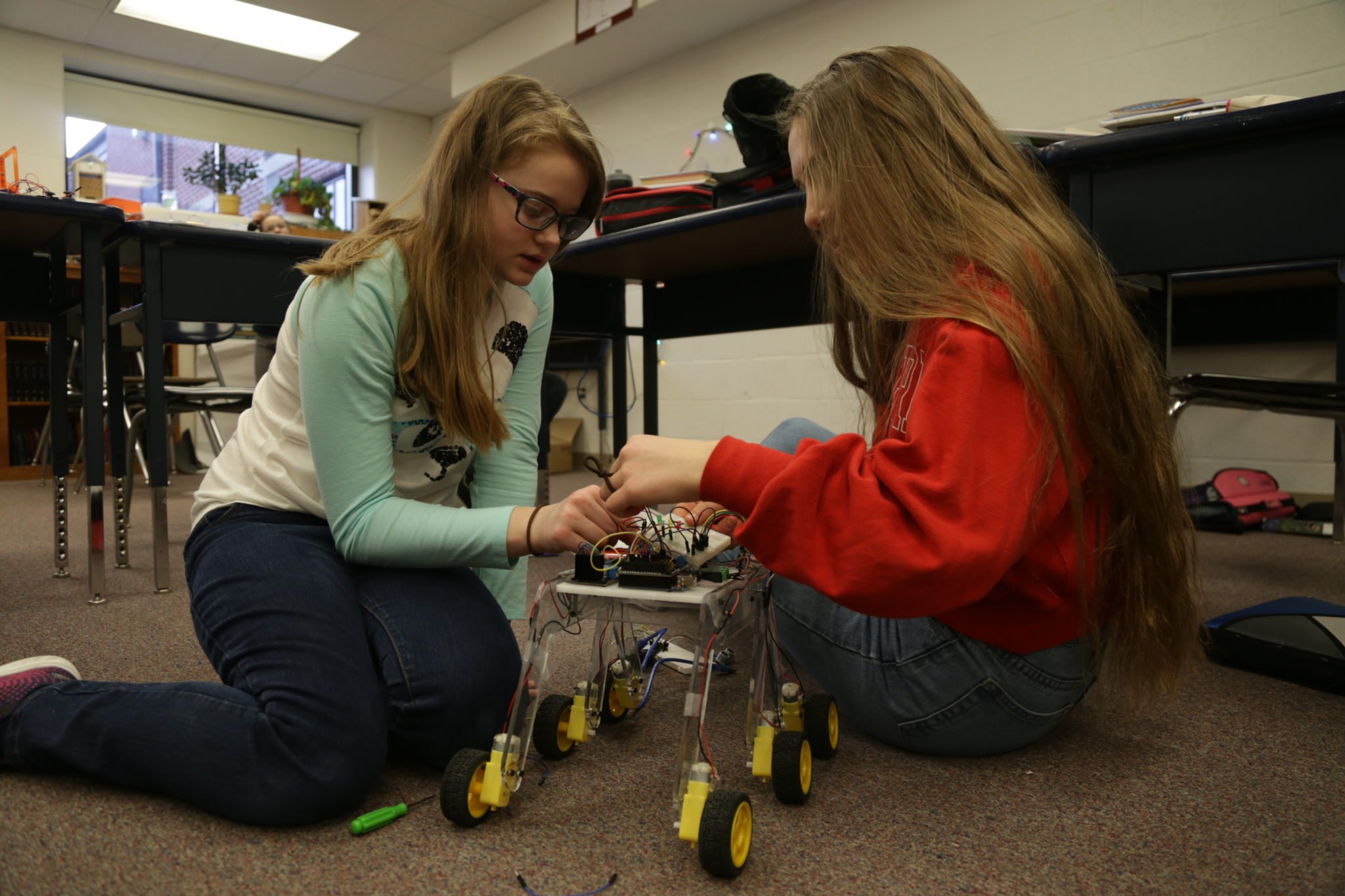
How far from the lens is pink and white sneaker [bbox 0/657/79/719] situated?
3.05 ft

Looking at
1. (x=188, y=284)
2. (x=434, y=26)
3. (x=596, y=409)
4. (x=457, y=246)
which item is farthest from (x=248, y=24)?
(x=457, y=246)

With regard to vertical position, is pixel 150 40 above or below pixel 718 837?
above

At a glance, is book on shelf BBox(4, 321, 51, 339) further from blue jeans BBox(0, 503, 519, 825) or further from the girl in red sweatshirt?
the girl in red sweatshirt

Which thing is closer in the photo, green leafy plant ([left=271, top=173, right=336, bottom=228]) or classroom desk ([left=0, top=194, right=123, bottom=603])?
classroom desk ([left=0, top=194, right=123, bottom=603])

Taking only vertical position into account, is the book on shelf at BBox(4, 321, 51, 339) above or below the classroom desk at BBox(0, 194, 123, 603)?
above

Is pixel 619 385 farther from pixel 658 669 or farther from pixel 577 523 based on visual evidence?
pixel 577 523

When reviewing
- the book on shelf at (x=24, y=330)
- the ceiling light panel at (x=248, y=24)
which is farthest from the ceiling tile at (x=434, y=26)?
the book on shelf at (x=24, y=330)

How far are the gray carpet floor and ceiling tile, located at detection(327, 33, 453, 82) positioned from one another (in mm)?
5098

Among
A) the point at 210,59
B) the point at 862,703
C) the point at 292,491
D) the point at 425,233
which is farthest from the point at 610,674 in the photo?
the point at 210,59

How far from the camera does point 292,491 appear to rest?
41.8 inches

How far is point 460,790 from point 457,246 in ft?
1.90

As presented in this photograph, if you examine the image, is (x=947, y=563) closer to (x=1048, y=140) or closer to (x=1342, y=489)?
(x=1048, y=140)

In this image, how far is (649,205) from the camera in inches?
76.7

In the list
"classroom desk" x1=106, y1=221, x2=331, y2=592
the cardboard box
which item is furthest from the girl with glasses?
the cardboard box
